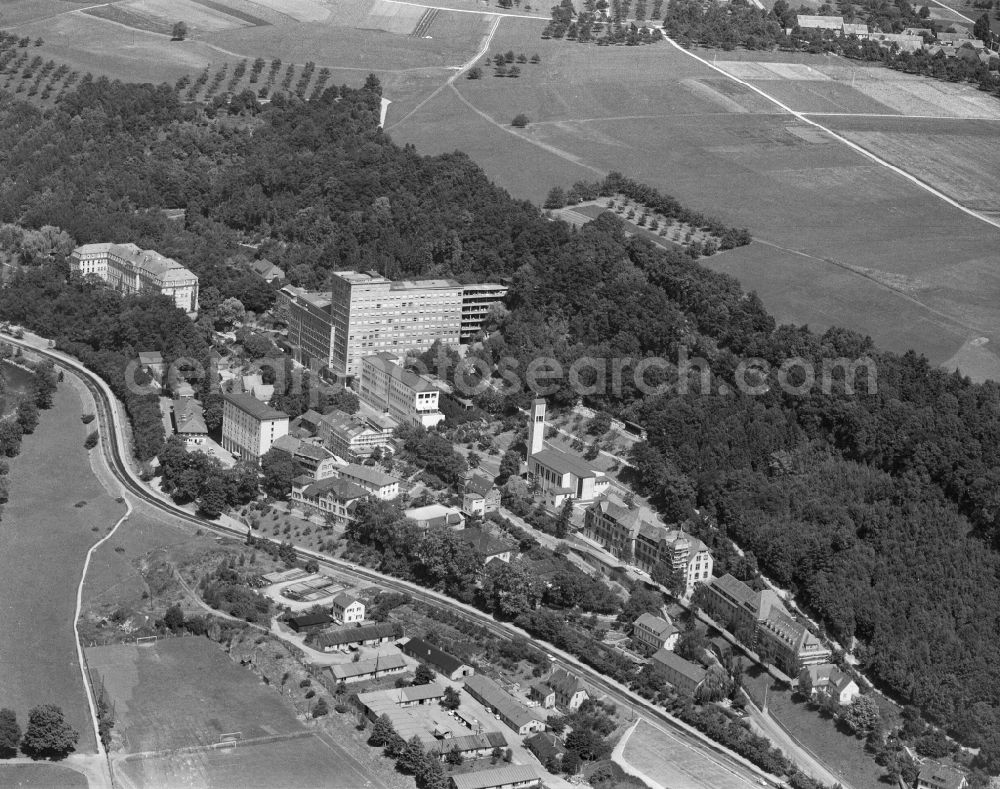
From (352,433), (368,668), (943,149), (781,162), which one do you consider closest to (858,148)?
(943,149)

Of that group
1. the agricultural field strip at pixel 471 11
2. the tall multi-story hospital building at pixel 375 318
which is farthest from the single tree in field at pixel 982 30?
the tall multi-story hospital building at pixel 375 318

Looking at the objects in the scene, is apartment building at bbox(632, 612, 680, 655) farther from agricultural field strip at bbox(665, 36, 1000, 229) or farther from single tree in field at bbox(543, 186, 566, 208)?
agricultural field strip at bbox(665, 36, 1000, 229)

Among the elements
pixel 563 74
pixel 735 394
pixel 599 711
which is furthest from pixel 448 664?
pixel 563 74

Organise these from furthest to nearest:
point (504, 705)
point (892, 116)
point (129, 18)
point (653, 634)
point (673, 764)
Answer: point (129, 18), point (892, 116), point (653, 634), point (504, 705), point (673, 764)

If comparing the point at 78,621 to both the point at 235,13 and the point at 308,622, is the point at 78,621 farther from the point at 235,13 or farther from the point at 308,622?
the point at 235,13

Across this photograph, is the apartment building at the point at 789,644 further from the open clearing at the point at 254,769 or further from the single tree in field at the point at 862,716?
the open clearing at the point at 254,769

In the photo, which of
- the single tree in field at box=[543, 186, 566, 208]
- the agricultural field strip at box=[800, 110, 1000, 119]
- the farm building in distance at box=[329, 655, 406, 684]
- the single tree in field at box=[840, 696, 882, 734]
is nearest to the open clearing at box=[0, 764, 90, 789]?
the farm building in distance at box=[329, 655, 406, 684]
